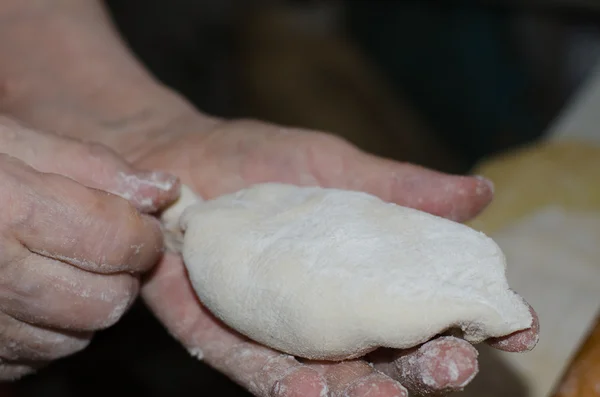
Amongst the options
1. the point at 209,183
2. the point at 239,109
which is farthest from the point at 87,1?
the point at 239,109

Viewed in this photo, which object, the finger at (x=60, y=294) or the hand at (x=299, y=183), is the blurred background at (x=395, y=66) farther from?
the finger at (x=60, y=294)

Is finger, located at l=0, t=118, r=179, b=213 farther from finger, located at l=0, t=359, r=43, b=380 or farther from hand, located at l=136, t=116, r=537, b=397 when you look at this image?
finger, located at l=0, t=359, r=43, b=380

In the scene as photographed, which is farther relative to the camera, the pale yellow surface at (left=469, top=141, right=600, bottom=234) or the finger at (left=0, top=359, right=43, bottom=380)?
the pale yellow surface at (left=469, top=141, right=600, bottom=234)

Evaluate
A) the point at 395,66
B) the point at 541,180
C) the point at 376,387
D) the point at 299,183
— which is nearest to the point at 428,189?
the point at 299,183

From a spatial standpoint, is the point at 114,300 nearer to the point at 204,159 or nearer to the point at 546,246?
the point at 204,159

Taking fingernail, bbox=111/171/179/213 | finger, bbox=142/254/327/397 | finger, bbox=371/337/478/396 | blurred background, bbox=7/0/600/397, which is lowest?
blurred background, bbox=7/0/600/397

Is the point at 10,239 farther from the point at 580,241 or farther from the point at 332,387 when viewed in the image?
the point at 580,241

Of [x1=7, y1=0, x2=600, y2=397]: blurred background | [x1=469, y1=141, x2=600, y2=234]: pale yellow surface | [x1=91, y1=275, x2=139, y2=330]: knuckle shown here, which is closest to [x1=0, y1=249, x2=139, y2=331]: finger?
[x1=91, y1=275, x2=139, y2=330]: knuckle
